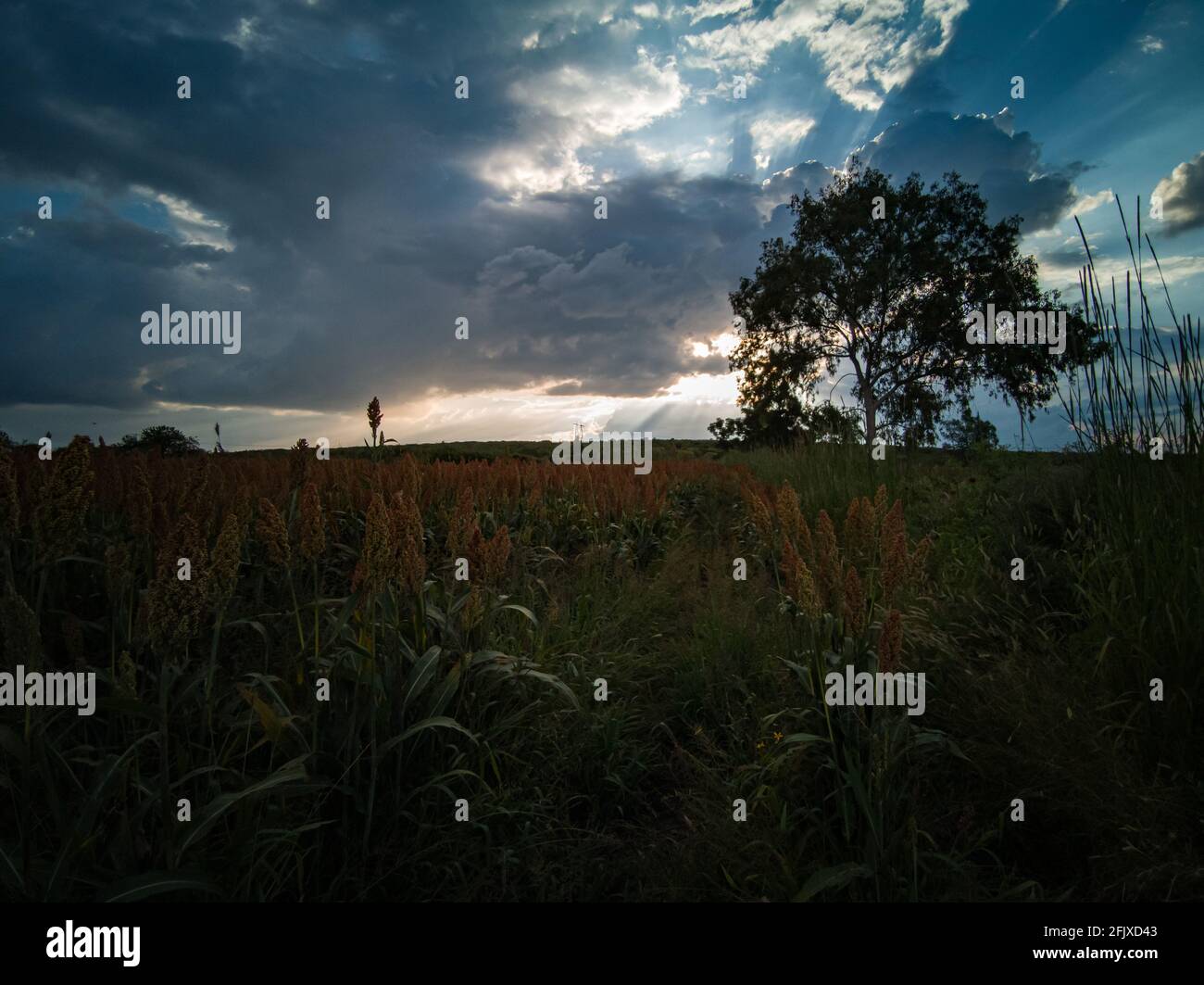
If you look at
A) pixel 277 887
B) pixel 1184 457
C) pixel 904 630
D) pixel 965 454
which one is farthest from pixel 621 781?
pixel 965 454

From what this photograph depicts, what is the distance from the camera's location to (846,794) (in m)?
2.43

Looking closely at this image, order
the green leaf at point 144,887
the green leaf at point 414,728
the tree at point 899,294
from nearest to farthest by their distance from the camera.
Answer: the green leaf at point 144,887, the green leaf at point 414,728, the tree at point 899,294

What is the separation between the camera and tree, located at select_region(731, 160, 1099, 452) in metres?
30.5

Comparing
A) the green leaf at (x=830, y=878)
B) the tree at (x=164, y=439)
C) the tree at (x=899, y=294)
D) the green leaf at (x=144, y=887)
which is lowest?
the green leaf at (x=830, y=878)

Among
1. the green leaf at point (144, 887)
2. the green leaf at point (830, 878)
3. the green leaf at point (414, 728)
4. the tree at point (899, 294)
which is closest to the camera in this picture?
the green leaf at point (144, 887)

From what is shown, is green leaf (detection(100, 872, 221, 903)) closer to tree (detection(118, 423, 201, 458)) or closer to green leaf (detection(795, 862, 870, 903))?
green leaf (detection(795, 862, 870, 903))

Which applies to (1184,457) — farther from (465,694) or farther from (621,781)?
(465,694)

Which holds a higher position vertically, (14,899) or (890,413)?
(890,413)

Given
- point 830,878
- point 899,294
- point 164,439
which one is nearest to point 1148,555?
point 830,878

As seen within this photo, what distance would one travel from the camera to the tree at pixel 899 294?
30453mm

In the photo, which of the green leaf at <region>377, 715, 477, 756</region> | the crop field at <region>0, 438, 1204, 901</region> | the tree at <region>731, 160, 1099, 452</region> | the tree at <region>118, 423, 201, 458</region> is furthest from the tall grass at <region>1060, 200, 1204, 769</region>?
the tree at <region>731, 160, 1099, 452</region>

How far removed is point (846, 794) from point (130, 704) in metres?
2.46

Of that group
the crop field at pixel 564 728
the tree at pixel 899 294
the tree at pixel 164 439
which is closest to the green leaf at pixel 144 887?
the crop field at pixel 564 728

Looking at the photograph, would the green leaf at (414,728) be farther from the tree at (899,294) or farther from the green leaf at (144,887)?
the tree at (899,294)
